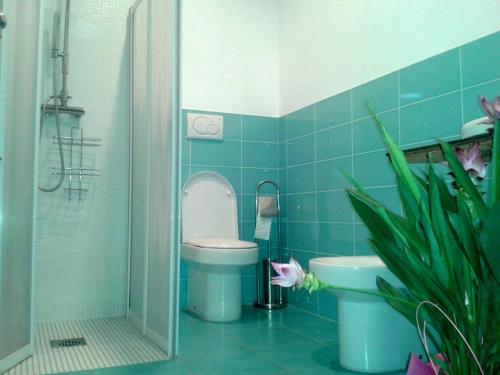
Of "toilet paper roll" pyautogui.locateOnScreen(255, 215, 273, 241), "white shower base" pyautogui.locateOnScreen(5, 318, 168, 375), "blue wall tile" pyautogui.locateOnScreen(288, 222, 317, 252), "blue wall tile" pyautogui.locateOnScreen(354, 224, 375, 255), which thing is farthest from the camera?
"toilet paper roll" pyautogui.locateOnScreen(255, 215, 273, 241)

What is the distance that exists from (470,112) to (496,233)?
1590mm

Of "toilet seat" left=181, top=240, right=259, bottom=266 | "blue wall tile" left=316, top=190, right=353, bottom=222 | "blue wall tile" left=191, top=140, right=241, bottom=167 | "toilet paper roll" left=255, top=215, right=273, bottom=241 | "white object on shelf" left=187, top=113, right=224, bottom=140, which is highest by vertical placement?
"white object on shelf" left=187, top=113, right=224, bottom=140

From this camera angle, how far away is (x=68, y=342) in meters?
2.34

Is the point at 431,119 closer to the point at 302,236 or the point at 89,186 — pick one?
the point at 302,236

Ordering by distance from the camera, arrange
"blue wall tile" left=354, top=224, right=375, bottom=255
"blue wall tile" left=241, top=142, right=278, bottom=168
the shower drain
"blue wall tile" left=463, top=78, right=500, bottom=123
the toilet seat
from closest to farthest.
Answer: "blue wall tile" left=463, top=78, right=500, bottom=123 → the shower drain → "blue wall tile" left=354, top=224, right=375, bottom=255 → the toilet seat → "blue wall tile" left=241, top=142, right=278, bottom=168

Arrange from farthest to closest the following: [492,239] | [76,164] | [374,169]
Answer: [76,164] → [374,169] → [492,239]

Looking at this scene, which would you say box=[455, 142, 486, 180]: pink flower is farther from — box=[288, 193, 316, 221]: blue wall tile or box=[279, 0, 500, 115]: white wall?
box=[288, 193, 316, 221]: blue wall tile

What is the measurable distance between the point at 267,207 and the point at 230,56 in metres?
1.18

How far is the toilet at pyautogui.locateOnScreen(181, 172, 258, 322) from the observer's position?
8.63 ft

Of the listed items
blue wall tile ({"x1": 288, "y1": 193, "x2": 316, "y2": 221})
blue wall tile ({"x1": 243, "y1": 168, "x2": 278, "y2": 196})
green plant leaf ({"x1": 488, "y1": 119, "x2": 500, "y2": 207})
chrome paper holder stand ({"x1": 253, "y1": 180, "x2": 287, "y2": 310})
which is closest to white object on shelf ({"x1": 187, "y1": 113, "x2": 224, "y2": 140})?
blue wall tile ({"x1": 243, "y1": 168, "x2": 278, "y2": 196})

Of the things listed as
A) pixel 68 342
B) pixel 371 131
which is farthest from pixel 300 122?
pixel 68 342

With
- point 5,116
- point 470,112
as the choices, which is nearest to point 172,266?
point 5,116

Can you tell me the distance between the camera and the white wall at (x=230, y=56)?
3205mm

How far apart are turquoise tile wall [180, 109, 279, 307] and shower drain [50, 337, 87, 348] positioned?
83 centimetres
